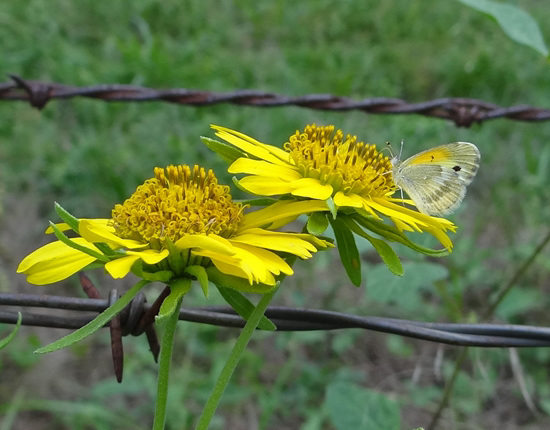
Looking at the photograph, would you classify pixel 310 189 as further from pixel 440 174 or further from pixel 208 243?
pixel 440 174

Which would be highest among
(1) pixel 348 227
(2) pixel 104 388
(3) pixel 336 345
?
(1) pixel 348 227

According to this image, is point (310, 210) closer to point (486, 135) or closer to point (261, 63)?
point (486, 135)

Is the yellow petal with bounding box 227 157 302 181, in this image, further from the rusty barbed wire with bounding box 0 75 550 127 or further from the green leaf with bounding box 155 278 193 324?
the rusty barbed wire with bounding box 0 75 550 127

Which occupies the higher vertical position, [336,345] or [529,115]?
[529,115]

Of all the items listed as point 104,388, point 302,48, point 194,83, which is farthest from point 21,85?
point 302,48

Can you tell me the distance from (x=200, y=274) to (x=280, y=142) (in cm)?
220

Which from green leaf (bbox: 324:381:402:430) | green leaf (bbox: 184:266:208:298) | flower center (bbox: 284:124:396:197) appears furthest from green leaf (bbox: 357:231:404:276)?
green leaf (bbox: 324:381:402:430)

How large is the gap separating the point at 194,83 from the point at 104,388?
1.83 metres

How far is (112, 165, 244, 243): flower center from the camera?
2.60ft

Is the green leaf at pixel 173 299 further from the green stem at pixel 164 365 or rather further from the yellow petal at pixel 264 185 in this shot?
the yellow petal at pixel 264 185

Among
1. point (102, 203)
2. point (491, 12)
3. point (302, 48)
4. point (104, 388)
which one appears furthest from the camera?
point (302, 48)

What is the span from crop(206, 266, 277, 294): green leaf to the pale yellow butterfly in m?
0.35

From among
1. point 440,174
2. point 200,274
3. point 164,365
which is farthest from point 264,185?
point 440,174

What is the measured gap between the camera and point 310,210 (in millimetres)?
781
